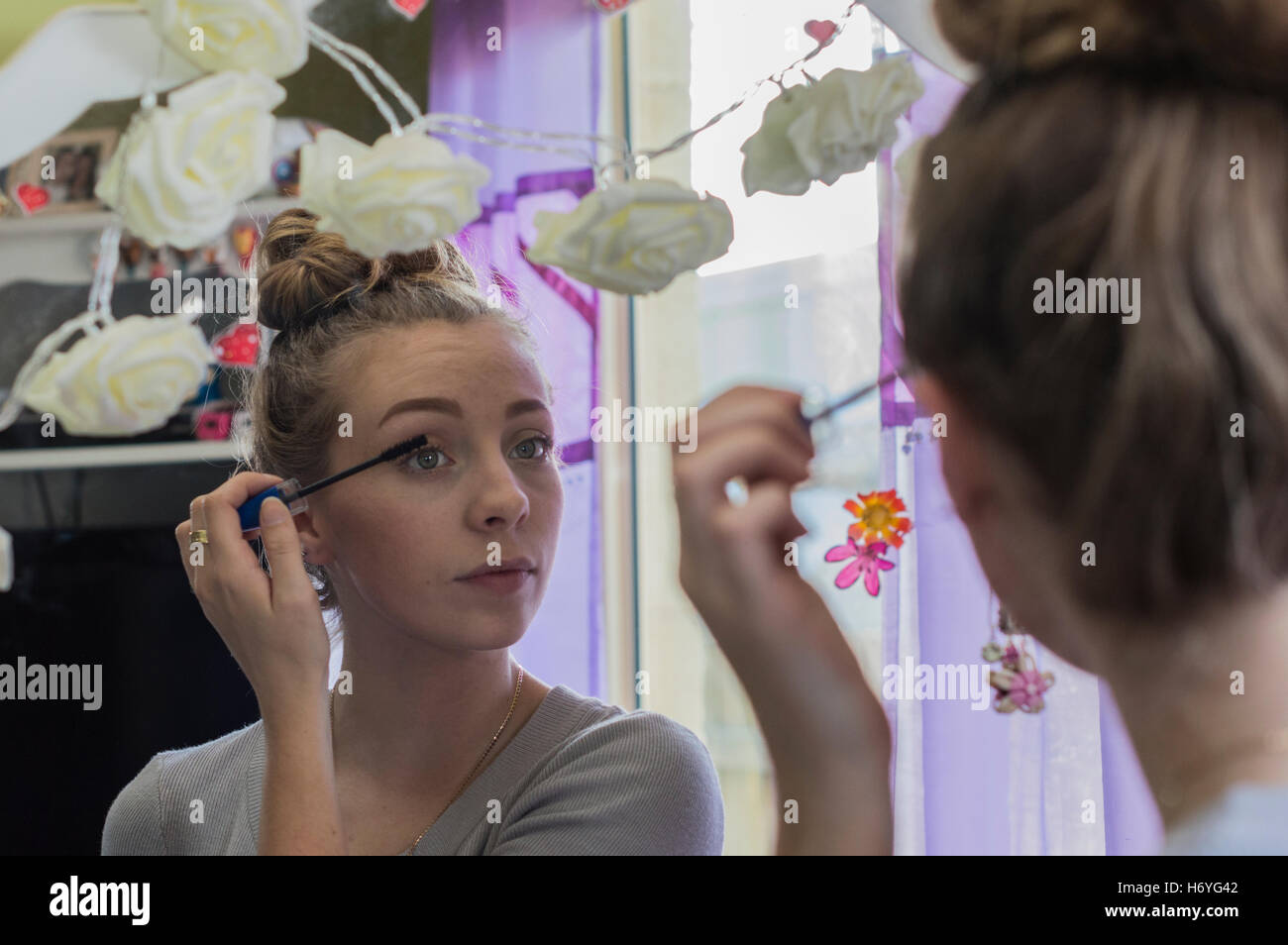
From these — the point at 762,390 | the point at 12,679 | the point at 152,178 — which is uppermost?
the point at 152,178

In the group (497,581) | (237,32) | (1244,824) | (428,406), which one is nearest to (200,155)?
(237,32)

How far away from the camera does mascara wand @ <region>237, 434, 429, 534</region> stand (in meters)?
0.65

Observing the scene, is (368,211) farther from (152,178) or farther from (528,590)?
(528,590)

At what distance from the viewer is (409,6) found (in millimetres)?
662

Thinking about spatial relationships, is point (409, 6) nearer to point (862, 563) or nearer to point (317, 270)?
point (317, 270)

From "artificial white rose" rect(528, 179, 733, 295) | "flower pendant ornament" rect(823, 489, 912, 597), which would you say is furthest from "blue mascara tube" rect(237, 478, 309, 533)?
"flower pendant ornament" rect(823, 489, 912, 597)

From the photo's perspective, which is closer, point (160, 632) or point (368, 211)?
point (368, 211)

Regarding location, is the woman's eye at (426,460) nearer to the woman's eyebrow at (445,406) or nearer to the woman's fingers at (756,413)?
the woman's eyebrow at (445,406)

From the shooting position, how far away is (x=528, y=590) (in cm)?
66
